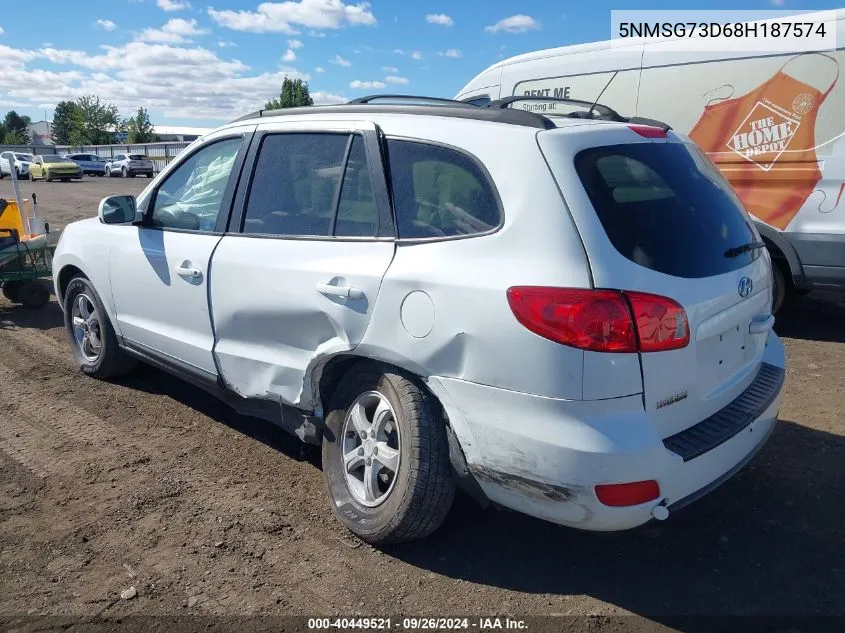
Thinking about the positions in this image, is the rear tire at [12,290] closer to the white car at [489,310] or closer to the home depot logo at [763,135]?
the white car at [489,310]

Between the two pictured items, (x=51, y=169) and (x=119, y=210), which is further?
(x=51, y=169)

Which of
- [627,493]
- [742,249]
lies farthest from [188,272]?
[742,249]

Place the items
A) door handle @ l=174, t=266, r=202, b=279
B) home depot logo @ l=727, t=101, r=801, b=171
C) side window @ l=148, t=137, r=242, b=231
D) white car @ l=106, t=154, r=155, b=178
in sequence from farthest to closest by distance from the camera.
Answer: white car @ l=106, t=154, r=155, b=178 → home depot logo @ l=727, t=101, r=801, b=171 → side window @ l=148, t=137, r=242, b=231 → door handle @ l=174, t=266, r=202, b=279

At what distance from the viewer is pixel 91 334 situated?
16.9 ft

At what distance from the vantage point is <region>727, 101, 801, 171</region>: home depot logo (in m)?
5.96

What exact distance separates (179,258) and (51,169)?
1514 inches

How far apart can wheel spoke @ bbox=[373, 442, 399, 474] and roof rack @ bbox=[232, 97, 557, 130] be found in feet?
4.68

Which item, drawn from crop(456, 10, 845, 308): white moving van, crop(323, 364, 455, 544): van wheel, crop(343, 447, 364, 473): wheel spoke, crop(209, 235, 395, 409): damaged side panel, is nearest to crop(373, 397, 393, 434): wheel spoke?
crop(323, 364, 455, 544): van wheel

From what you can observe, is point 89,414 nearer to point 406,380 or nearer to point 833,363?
point 406,380

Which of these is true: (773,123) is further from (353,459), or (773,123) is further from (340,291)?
(353,459)

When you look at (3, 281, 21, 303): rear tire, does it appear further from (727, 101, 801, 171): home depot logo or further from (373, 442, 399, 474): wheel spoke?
(727, 101, 801, 171): home depot logo

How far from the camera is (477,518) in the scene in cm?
340

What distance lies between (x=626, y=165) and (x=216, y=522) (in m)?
2.42

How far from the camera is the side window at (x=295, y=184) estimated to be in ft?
11.3
